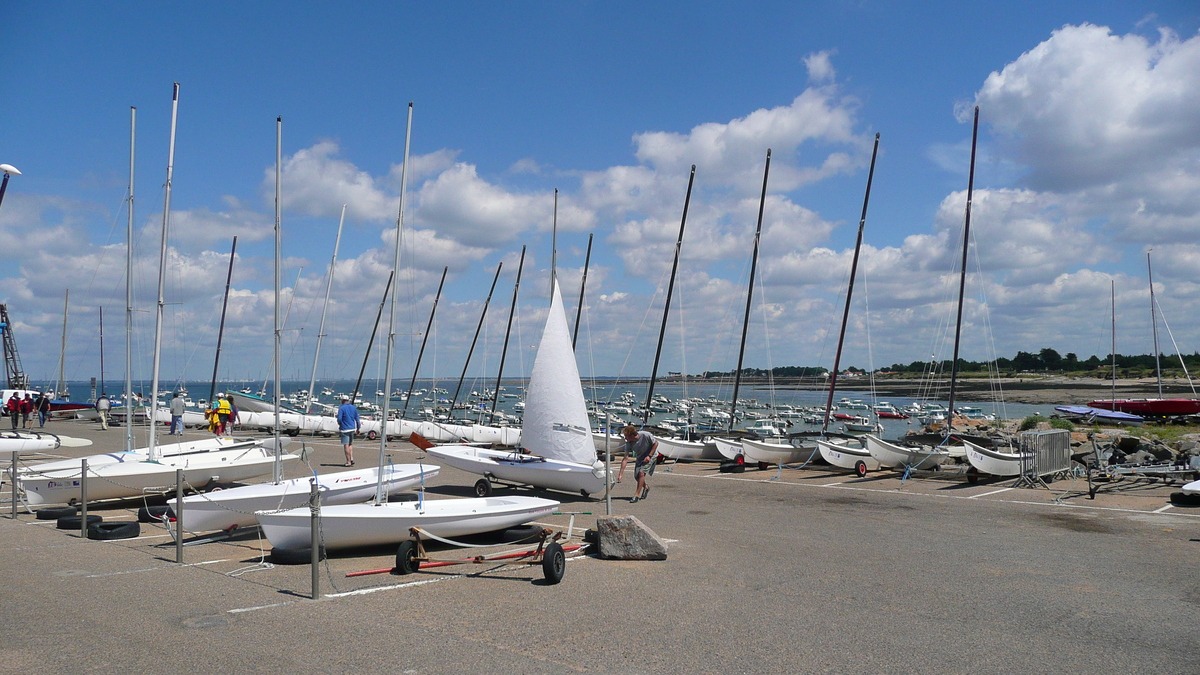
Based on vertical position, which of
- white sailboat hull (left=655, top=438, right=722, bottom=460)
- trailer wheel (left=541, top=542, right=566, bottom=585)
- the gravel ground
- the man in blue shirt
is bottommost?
white sailboat hull (left=655, top=438, right=722, bottom=460)

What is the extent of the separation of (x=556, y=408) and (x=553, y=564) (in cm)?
766

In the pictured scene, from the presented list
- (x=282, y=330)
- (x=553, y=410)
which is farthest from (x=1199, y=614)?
(x=282, y=330)

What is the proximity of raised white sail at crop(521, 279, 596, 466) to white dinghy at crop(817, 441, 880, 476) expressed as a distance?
8744 millimetres

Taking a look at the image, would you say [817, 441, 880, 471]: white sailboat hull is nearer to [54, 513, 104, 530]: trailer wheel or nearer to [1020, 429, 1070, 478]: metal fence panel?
[1020, 429, 1070, 478]: metal fence panel

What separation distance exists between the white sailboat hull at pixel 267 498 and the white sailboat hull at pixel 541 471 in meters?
2.98

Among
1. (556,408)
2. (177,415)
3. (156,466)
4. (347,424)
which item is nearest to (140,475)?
(156,466)

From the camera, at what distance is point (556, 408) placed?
16078 mm

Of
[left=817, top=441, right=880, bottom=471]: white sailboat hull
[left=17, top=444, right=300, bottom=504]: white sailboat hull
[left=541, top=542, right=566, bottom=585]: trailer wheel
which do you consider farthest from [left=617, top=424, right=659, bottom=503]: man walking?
[left=17, top=444, right=300, bottom=504]: white sailboat hull

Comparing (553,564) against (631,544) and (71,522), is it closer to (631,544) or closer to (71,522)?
(631,544)

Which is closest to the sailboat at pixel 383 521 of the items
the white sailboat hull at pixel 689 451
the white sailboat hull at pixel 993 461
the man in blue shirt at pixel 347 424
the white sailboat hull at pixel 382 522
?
the white sailboat hull at pixel 382 522

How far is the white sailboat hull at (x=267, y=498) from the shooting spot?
11.2 meters

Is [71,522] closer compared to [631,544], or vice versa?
[631,544]

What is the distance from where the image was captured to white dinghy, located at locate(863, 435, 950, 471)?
20.7m

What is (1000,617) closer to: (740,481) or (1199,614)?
(1199,614)
